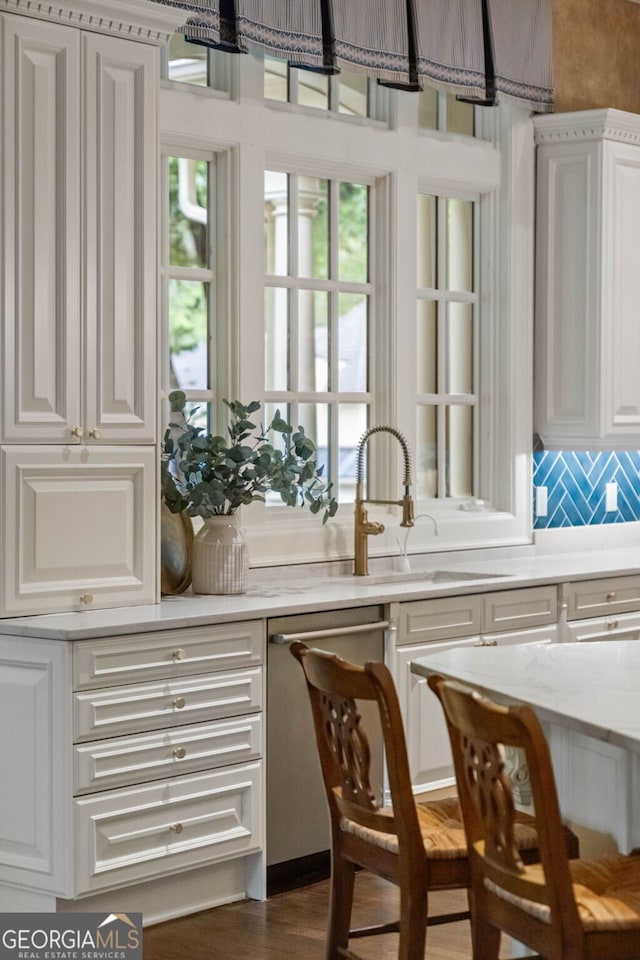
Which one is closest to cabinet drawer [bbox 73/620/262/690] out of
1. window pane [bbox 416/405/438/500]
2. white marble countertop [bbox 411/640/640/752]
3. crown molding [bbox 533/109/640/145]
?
white marble countertop [bbox 411/640/640/752]

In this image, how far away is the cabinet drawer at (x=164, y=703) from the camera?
3.45m

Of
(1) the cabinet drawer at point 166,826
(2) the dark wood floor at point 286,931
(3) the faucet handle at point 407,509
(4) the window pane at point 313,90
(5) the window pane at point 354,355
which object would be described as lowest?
(2) the dark wood floor at point 286,931

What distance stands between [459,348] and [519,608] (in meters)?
1.39

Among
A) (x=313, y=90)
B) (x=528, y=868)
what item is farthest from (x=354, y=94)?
(x=528, y=868)

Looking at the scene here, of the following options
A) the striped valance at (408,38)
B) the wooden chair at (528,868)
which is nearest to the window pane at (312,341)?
the striped valance at (408,38)

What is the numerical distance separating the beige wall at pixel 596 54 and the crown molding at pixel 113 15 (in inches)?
94.8

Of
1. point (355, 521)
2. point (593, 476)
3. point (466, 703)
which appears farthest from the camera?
point (593, 476)

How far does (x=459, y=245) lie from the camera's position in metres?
5.57

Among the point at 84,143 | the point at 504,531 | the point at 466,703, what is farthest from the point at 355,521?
the point at 466,703

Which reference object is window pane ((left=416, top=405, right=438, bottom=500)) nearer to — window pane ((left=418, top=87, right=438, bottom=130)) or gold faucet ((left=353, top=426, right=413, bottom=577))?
gold faucet ((left=353, top=426, right=413, bottom=577))

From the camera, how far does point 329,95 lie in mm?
5043

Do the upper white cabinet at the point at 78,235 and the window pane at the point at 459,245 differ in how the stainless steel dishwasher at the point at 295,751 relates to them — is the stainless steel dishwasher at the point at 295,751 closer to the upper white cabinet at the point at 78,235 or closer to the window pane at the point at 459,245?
the upper white cabinet at the point at 78,235

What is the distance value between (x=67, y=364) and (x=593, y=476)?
10.1ft

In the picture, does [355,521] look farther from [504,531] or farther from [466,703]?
[466,703]
